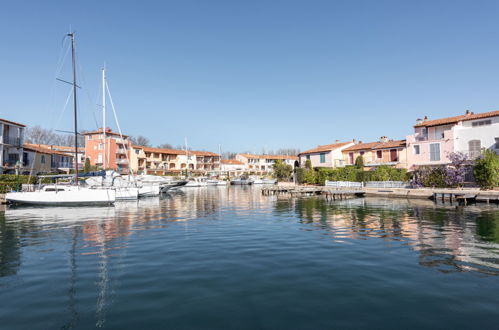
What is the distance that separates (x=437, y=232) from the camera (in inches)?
597

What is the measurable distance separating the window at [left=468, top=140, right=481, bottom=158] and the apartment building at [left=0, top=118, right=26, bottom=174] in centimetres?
6542

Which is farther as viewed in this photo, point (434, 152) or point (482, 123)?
point (434, 152)

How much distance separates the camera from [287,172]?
74.0 metres

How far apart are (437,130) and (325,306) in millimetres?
45663

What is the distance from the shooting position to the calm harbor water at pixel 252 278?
6.15 metres

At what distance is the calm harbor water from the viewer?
6.15 m

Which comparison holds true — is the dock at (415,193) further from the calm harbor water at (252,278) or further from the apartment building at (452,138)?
the calm harbor water at (252,278)

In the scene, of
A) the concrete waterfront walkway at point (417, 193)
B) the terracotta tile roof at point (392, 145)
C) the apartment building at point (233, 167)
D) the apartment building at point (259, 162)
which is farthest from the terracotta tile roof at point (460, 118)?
the apartment building at point (233, 167)

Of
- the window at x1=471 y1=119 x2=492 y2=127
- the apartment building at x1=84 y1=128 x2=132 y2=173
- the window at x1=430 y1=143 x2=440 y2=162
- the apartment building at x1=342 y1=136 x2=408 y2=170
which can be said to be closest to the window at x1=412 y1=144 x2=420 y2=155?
the window at x1=430 y1=143 x2=440 y2=162

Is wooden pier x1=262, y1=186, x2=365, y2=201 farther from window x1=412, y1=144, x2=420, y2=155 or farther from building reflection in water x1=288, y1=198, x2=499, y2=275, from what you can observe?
building reflection in water x1=288, y1=198, x2=499, y2=275

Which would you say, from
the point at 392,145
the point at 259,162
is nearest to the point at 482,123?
the point at 392,145

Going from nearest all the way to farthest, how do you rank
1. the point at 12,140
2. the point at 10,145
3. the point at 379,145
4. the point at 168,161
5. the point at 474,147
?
the point at 474,147
the point at 10,145
the point at 12,140
the point at 379,145
the point at 168,161

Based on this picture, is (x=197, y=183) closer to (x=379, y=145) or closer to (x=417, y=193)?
(x=379, y=145)

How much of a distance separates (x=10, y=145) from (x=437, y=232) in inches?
2227
